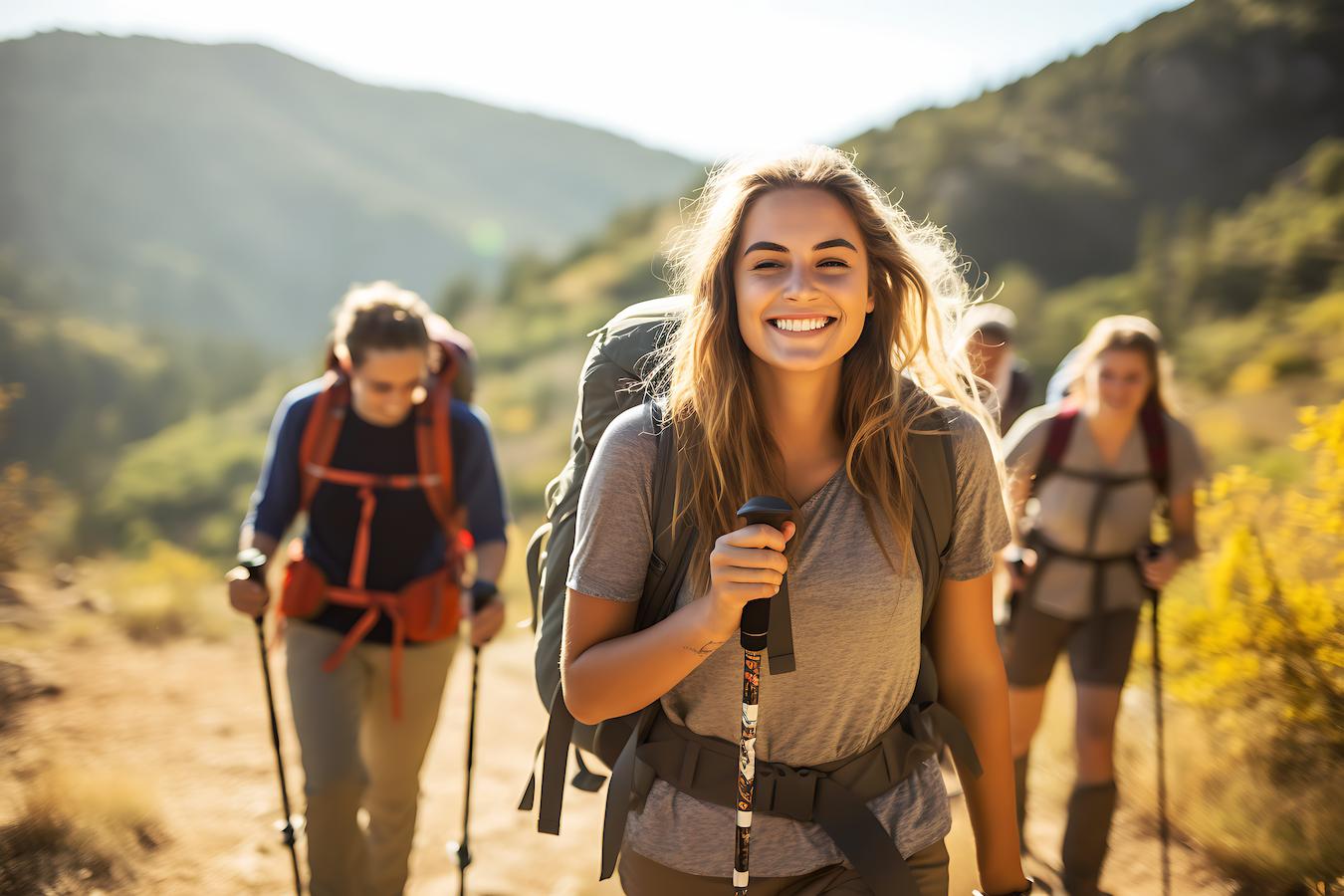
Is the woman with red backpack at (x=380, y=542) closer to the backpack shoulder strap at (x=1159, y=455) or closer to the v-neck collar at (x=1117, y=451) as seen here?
the v-neck collar at (x=1117, y=451)

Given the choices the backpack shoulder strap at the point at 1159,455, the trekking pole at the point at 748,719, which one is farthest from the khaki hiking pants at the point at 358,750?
the backpack shoulder strap at the point at 1159,455

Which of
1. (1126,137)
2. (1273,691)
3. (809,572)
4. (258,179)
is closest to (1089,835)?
(1273,691)

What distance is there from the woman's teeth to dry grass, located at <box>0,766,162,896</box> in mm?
3832

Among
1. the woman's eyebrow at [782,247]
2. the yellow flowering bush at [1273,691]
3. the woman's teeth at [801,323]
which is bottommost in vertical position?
the yellow flowering bush at [1273,691]

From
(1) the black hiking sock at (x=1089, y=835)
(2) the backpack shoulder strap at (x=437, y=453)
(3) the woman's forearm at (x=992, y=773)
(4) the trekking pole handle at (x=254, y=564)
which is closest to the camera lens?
(3) the woman's forearm at (x=992, y=773)

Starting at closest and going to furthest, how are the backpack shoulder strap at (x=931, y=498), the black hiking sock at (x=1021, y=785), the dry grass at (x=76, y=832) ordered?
the backpack shoulder strap at (x=931, y=498)
the dry grass at (x=76, y=832)
the black hiking sock at (x=1021, y=785)

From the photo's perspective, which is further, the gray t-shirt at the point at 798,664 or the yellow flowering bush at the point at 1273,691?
the yellow flowering bush at the point at 1273,691

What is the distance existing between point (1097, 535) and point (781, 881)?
119 inches

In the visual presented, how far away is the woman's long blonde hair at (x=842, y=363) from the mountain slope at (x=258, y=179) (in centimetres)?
4848

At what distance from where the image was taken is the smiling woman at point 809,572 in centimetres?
179

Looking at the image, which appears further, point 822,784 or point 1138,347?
point 1138,347

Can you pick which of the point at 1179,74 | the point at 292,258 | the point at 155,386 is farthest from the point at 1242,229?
the point at 292,258

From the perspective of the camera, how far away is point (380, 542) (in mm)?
3748

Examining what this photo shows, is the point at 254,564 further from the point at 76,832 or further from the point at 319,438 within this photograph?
the point at 76,832
